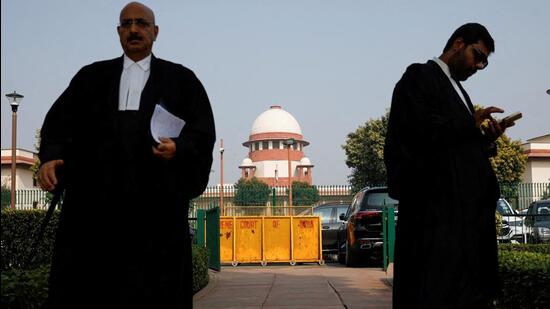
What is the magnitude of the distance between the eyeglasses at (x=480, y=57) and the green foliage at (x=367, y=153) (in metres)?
43.5

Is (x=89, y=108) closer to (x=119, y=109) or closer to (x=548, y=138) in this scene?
(x=119, y=109)

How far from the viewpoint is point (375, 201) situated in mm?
13914

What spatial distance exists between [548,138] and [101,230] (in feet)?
212

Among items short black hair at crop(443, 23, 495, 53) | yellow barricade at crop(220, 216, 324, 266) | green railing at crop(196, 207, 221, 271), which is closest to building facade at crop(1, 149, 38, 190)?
yellow barricade at crop(220, 216, 324, 266)

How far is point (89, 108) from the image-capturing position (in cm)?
356

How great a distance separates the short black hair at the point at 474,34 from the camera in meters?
4.24

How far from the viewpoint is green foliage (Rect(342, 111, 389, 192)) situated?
1890 inches

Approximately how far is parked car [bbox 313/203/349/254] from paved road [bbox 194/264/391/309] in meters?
7.50

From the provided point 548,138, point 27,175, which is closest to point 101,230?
point 27,175

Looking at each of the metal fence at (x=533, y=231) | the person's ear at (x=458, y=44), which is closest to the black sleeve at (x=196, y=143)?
the person's ear at (x=458, y=44)

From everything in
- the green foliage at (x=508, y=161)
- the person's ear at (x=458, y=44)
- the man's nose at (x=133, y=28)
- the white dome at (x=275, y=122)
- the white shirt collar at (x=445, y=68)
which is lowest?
the white shirt collar at (x=445, y=68)

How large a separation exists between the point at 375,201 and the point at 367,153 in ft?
114

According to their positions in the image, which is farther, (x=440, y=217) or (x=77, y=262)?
(x=440, y=217)

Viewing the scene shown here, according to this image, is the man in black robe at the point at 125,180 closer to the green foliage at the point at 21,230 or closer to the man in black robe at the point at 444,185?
the man in black robe at the point at 444,185
